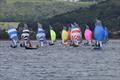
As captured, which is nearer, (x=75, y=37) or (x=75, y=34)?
(x=75, y=37)

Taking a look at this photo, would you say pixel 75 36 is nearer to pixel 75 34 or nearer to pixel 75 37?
pixel 75 37

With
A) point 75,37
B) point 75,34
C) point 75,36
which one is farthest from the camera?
point 75,34

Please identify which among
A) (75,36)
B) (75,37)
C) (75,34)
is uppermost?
(75,34)

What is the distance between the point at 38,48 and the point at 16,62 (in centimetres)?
4461

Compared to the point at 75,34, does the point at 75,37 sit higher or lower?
lower

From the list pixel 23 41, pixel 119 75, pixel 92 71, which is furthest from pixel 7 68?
pixel 23 41

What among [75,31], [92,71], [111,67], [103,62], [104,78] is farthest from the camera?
[75,31]

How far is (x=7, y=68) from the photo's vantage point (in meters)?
86.4

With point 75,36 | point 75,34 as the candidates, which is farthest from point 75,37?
point 75,34

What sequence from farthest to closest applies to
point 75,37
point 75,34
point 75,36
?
point 75,34, point 75,36, point 75,37

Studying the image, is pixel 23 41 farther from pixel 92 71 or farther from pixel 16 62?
pixel 92 71

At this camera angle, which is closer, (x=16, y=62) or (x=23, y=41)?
(x=16, y=62)

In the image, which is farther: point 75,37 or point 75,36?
point 75,36

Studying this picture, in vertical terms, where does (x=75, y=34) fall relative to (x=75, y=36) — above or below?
above
